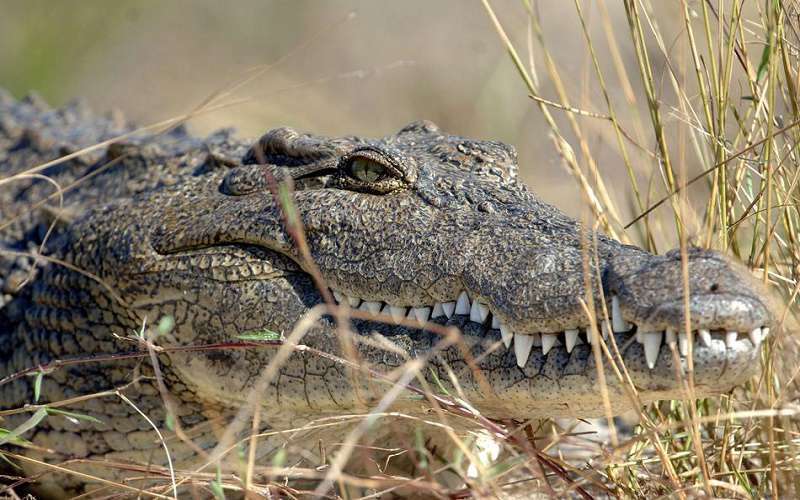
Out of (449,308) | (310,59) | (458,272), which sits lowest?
(449,308)

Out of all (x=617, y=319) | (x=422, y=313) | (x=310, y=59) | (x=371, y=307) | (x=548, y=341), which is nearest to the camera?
(x=617, y=319)

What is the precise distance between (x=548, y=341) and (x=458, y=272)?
0.35 m

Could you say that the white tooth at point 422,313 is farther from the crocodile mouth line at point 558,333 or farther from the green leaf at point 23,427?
the green leaf at point 23,427

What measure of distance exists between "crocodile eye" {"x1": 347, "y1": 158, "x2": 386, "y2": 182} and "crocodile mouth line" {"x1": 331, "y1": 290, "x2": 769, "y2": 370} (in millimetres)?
434

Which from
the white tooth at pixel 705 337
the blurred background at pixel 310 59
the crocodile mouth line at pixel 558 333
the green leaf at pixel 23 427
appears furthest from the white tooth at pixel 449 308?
the blurred background at pixel 310 59

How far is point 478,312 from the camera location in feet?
8.05

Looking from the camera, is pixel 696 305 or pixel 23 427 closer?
pixel 696 305

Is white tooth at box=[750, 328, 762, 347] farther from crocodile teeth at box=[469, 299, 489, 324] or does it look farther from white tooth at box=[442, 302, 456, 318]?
white tooth at box=[442, 302, 456, 318]

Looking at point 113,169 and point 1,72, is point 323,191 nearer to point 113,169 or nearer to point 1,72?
point 113,169

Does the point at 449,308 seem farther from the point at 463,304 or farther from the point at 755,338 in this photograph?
the point at 755,338

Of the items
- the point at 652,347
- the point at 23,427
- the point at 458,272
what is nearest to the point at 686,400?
the point at 652,347

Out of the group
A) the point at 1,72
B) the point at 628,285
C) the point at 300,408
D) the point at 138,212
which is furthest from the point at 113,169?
the point at 1,72

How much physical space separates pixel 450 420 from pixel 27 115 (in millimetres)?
4112

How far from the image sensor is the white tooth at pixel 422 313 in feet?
8.43
